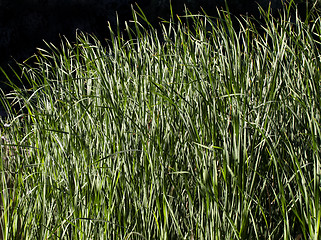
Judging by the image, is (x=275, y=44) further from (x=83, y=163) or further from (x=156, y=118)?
(x=83, y=163)

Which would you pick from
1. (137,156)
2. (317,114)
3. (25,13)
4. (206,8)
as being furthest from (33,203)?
(206,8)

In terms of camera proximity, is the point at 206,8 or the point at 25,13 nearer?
the point at 25,13

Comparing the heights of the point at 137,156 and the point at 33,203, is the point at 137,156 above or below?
above

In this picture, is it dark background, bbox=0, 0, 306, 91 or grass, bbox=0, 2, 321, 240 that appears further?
dark background, bbox=0, 0, 306, 91

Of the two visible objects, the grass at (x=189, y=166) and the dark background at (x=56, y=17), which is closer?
the grass at (x=189, y=166)

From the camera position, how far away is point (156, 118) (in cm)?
191

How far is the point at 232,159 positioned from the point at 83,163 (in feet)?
2.08

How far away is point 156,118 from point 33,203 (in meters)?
0.68

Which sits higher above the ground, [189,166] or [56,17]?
[56,17]

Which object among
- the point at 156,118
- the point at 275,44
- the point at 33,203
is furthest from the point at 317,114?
the point at 33,203

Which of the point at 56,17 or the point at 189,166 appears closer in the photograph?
the point at 189,166

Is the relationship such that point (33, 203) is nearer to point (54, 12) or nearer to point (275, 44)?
point (275, 44)

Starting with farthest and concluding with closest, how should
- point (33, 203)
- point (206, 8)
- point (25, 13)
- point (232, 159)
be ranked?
point (206, 8) < point (25, 13) < point (33, 203) < point (232, 159)

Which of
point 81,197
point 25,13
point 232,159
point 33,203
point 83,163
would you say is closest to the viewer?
point 232,159
